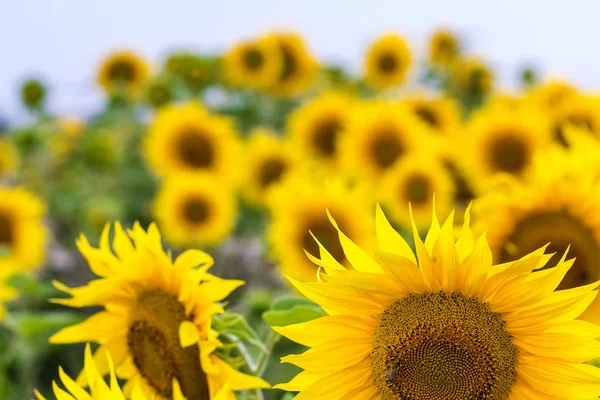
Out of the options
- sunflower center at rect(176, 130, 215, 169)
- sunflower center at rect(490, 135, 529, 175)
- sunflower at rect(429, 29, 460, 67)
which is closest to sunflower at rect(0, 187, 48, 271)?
sunflower center at rect(176, 130, 215, 169)

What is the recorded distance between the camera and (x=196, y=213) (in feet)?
6.81

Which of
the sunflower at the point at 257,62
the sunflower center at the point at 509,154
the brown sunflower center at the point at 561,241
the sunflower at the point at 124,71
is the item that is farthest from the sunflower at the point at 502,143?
the sunflower at the point at 124,71

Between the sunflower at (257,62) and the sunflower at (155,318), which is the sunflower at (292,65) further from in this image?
the sunflower at (155,318)

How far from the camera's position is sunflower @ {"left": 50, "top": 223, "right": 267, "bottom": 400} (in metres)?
0.66

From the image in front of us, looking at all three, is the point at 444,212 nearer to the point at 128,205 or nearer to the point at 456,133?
the point at 456,133

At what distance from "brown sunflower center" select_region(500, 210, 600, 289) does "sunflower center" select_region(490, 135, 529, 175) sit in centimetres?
77

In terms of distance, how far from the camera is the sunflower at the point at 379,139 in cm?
194

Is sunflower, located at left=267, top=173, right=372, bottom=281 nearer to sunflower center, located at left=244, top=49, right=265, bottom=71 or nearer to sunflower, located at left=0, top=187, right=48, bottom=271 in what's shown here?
sunflower, located at left=0, top=187, right=48, bottom=271

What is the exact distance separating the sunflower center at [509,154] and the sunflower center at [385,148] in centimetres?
27

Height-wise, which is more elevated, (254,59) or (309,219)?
(254,59)

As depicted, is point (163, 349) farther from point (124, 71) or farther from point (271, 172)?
point (124, 71)

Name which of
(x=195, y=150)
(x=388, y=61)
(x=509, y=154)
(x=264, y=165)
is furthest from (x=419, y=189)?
(x=388, y=61)

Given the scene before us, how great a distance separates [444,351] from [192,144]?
177 cm

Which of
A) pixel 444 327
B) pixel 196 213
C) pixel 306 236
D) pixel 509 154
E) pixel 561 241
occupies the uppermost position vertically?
pixel 444 327
